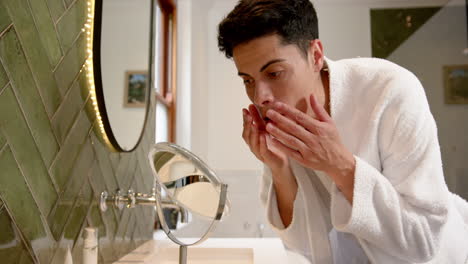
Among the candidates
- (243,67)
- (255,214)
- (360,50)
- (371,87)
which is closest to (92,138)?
(243,67)

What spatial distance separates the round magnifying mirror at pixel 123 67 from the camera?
0.97 m

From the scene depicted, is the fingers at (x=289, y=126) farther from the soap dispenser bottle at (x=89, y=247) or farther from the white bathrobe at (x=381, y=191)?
the soap dispenser bottle at (x=89, y=247)

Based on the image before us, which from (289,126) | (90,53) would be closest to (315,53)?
(289,126)

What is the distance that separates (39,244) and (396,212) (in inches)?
25.3

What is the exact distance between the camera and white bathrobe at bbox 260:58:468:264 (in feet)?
2.50

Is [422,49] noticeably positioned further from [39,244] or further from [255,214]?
[39,244]

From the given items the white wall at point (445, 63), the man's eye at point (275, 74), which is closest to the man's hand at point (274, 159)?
the man's eye at point (275, 74)

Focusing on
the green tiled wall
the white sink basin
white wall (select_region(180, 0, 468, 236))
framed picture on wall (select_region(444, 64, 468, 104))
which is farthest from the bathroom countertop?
framed picture on wall (select_region(444, 64, 468, 104))

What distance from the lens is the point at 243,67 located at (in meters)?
0.82

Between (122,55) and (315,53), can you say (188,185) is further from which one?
(122,55)

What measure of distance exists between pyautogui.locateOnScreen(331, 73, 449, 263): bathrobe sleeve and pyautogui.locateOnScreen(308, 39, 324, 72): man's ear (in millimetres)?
211

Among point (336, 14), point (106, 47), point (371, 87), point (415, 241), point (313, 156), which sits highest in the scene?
point (336, 14)

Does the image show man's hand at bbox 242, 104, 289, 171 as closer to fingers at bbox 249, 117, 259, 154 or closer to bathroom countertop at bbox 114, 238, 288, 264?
fingers at bbox 249, 117, 259, 154

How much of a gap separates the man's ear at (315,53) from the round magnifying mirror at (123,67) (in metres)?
0.49
